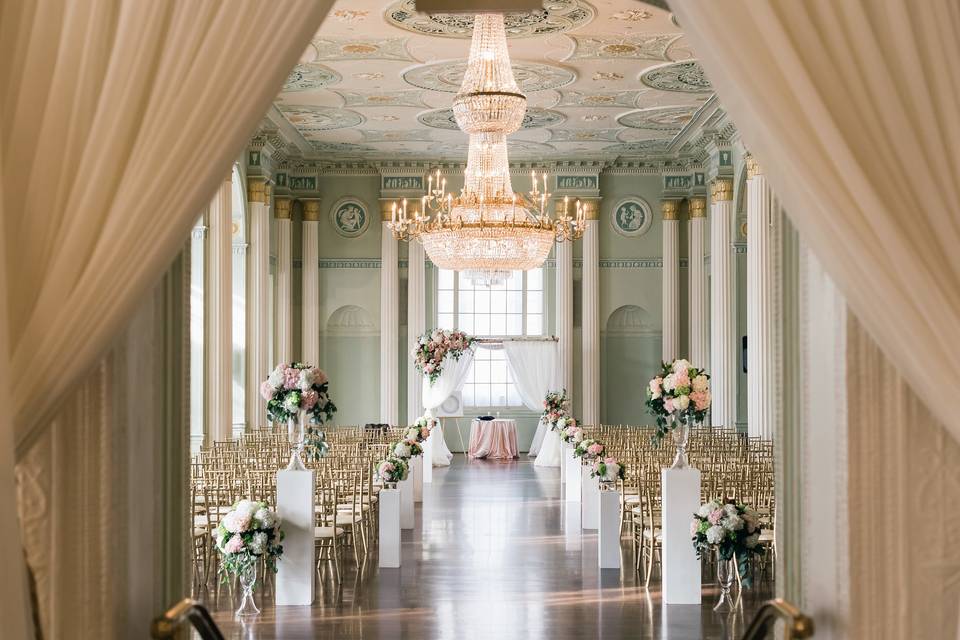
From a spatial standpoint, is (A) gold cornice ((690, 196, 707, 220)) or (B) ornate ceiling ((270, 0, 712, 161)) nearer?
(B) ornate ceiling ((270, 0, 712, 161))

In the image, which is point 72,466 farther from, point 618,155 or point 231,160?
point 618,155

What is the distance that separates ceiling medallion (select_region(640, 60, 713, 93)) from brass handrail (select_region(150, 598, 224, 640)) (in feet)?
38.8

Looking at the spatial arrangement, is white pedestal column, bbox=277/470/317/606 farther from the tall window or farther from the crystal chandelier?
the tall window

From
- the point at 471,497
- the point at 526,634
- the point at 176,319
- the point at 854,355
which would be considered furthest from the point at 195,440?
the point at 854,355

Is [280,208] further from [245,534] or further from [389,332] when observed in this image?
[245,534]

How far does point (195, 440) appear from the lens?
A: 49.9 feet

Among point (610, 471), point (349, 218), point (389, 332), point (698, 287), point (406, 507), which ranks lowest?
point (406, 507)

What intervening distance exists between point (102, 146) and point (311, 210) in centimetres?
1859

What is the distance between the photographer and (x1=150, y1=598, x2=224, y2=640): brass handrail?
10.4ft

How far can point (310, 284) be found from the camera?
21531 mm

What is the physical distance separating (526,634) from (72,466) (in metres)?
5.02

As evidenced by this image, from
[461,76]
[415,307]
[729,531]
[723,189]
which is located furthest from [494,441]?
[729,531]

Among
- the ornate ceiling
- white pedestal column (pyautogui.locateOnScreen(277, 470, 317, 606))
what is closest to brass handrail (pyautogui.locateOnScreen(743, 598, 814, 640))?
white pedestal column (pyautogui.locateOnScreen(277, 470, 317, 606))

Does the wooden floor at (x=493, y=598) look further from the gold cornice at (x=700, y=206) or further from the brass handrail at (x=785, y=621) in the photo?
the gold cornice at (x=700, y=206)
